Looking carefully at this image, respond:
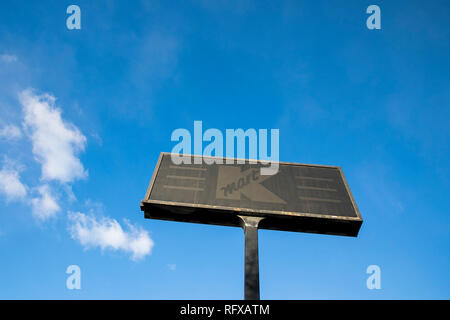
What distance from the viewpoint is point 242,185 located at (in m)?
8.82

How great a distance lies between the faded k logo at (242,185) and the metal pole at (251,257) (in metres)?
0.72

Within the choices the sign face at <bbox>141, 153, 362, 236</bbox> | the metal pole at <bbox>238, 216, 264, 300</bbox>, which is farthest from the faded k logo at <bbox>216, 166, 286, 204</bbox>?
the metal pole at <bbox>238, 216, 264, 300</bbox>

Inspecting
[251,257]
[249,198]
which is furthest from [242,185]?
[251,257]

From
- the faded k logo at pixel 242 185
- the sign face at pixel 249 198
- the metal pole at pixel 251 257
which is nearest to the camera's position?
the metal pole at pixel 251 257

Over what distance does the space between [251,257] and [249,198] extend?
1.72 metres

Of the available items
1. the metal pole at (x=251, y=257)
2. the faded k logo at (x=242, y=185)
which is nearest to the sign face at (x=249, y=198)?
the faded k logo at (x=242, y=185)

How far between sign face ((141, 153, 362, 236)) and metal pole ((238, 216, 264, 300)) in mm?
231

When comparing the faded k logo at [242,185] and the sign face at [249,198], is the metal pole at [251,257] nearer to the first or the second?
the sign face at [249,198]

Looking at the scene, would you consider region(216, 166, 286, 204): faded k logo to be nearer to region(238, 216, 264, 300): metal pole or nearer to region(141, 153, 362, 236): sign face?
region(141, 153, 362, 236): sign face

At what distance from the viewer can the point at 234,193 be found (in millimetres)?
8508

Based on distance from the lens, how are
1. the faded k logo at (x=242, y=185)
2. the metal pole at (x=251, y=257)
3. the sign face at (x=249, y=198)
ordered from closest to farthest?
1. the metal pole at (x=251, y=257)
2. the sign face at (x=249, y=198)
3. the faded k logo at (x=242, y=185)

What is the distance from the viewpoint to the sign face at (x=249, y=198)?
802cm
